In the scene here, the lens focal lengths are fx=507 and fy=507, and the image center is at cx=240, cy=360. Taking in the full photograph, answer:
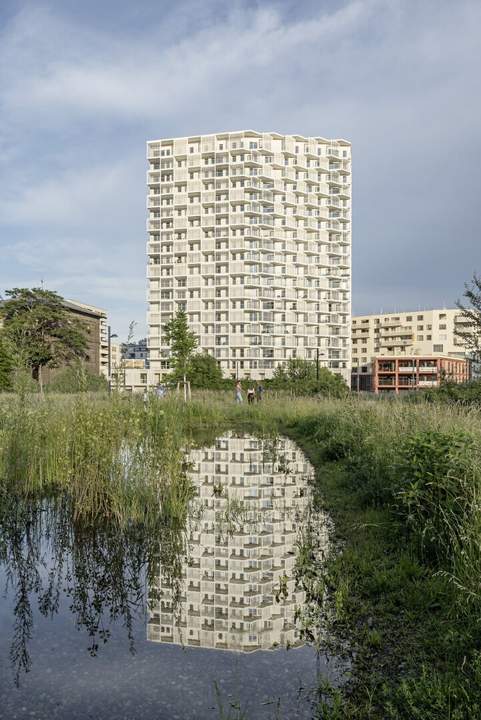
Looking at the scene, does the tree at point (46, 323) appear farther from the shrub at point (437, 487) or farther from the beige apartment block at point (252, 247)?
the shrub at point (437, 487)

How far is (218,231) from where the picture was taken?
8544 centimetres

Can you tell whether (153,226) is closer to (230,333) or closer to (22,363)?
(230,333)

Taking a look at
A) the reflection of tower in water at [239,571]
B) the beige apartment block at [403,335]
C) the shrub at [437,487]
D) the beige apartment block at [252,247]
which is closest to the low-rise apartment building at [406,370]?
the beige apartment block at [403,335]

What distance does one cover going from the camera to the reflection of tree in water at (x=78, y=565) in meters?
4.46

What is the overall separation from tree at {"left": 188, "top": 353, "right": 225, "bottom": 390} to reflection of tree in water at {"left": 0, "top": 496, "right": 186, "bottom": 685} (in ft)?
180

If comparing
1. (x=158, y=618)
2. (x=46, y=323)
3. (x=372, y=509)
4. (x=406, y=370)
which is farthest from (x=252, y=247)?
(x=158, y=618)

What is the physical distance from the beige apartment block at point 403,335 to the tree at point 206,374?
2226 inches

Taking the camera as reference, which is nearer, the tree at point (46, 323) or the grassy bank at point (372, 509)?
the grassy bank at point (372, 509)

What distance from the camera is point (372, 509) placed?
734 cm

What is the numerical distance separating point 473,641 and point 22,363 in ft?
26.5

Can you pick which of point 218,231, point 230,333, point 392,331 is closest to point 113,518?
point 230,333

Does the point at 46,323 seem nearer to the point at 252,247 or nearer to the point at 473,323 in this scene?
the point at 252,247

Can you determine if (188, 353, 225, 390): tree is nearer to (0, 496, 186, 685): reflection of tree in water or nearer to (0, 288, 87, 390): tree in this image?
(0, 288, 87, 390): tree

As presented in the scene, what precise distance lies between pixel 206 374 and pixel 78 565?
61.4m
